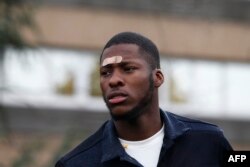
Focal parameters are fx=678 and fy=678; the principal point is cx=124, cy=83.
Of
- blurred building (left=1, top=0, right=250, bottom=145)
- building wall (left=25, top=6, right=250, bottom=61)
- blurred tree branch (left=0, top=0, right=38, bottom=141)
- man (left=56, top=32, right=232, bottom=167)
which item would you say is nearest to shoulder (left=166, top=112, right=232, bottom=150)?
man (left=56, top=32, right=232, bottom=167)

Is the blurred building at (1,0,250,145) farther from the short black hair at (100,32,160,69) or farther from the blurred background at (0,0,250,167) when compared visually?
the short black hair at (100,32,160,69)

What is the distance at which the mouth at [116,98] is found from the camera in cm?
Result: 265

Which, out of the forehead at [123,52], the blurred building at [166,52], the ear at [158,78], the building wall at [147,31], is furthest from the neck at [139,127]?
the building wall at [147,31]

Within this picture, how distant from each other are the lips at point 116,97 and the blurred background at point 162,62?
7679 mm

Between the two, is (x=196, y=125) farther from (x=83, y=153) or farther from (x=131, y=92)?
(x=83, y=153)

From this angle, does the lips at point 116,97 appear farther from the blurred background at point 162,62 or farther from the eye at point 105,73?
the blurred background at point 162,62

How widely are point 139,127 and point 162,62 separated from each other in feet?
25.8

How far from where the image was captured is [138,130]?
9.01ft

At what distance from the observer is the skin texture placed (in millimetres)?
2660

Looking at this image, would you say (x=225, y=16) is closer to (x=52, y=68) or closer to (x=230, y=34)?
(x=230, y=34)

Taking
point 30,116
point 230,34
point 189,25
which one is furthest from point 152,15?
point 30,116

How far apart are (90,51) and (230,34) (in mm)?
2601

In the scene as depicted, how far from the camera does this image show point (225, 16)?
1224cm
